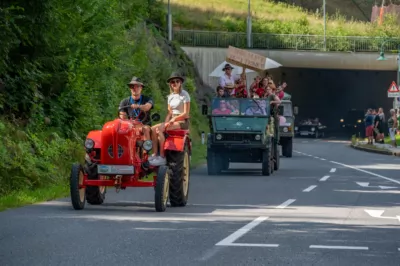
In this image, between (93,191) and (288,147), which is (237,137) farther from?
(288,147)

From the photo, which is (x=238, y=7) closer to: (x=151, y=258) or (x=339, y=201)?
(x=339, y=201)

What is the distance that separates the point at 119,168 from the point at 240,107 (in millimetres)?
13343

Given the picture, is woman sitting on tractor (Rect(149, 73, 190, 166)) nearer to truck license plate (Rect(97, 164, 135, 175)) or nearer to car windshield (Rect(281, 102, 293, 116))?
truck license plate (Rect(97, 164, 135, 175))

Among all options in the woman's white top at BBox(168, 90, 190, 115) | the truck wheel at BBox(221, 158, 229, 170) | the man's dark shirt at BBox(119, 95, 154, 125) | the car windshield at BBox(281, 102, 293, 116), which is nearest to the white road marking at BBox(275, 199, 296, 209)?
the woman's white top at BBox(168, 90, 190, 115)

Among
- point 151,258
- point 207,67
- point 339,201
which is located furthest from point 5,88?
point 207,67

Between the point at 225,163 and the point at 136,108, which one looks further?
the point at 225,163

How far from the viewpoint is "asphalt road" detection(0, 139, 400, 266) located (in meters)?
10.7

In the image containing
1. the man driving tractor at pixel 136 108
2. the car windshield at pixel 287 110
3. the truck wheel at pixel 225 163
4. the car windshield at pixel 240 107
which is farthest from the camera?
the car windshield at pixel 287 110

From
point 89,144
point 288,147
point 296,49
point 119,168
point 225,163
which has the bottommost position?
point 288,147

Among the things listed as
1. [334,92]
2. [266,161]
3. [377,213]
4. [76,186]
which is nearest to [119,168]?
[76,186]

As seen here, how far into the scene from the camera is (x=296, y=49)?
82.7 m

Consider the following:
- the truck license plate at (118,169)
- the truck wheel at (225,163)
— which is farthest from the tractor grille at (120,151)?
the truck wheel at (225,163)

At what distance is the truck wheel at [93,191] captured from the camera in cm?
1697

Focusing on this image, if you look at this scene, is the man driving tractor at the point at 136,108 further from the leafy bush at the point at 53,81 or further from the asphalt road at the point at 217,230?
the leafy bush at the point at 53,81
